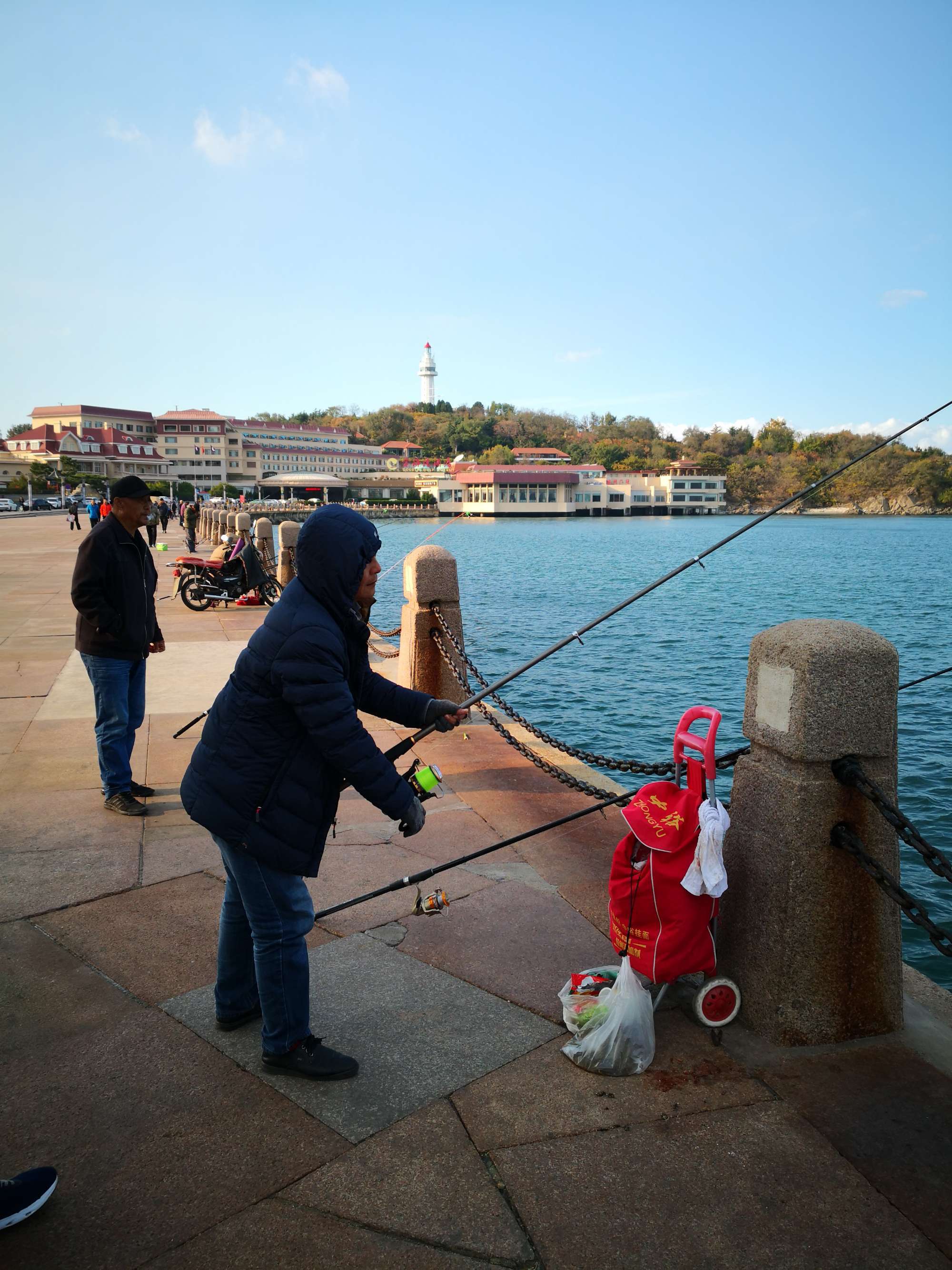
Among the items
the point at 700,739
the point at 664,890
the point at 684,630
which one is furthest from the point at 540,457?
the point at 664,890

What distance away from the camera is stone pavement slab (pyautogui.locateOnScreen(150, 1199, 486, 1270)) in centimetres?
210

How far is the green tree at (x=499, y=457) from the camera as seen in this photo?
149 m

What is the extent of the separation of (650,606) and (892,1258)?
1153 inches

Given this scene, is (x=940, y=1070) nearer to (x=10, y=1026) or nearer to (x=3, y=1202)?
(x=3, y=1202)

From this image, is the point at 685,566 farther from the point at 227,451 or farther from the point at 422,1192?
the point at 227,451

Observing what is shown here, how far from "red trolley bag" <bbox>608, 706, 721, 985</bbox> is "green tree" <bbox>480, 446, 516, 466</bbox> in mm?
145686

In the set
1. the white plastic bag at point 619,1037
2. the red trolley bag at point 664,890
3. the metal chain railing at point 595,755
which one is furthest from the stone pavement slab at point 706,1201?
the metal chain railing at point 595,755

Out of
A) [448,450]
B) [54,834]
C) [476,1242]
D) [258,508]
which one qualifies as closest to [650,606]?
[54,834]

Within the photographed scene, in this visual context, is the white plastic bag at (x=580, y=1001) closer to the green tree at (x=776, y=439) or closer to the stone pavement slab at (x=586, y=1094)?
the stone pavement slab at (x=586, y=1094)

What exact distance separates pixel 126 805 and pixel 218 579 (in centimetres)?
1056

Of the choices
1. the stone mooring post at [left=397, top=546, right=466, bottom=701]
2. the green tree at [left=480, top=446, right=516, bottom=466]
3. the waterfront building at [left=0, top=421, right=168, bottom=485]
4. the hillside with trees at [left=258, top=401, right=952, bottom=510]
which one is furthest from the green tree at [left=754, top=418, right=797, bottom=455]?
the stone mooring post at [left=397, top=546, right=466, bottom=701]

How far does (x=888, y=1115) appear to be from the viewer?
8.82 feet

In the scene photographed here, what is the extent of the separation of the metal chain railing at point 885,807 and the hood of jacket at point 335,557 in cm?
173

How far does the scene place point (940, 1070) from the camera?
116 inches
